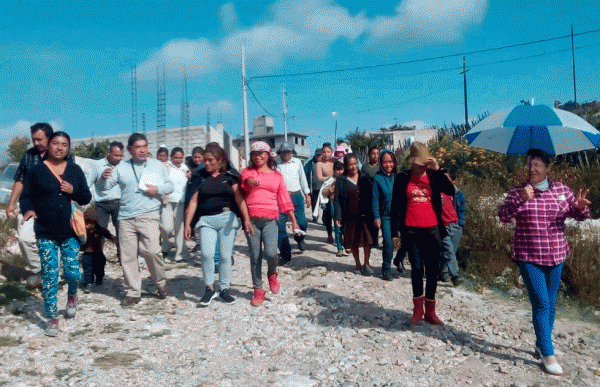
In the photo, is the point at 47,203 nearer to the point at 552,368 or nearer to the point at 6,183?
the point at 552,368

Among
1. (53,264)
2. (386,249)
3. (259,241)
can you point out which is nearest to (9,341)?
(53,264)


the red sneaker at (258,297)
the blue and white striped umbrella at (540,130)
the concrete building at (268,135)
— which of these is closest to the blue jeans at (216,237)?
the red sneaker at (258,297)

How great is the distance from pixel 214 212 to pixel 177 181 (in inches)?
107

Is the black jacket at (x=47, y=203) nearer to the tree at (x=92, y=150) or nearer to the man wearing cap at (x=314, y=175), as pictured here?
the man wearing cap at (x=314, y=175)

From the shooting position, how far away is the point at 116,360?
461 cm

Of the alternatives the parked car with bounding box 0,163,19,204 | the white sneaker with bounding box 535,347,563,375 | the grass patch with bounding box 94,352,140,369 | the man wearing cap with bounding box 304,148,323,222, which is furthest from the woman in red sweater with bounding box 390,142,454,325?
the parked car with bounding box 0,163,19,204

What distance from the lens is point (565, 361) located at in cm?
452

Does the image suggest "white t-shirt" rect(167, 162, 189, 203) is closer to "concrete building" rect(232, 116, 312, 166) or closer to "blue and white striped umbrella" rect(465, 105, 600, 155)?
"blue and white striped umbrella" rect(465, 105, 600, 155)

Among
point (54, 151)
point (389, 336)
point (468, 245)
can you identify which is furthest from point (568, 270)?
point (54, 151)

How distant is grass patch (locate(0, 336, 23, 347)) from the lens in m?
4.93

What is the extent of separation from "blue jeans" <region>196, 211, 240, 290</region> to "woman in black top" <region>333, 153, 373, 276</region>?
6.52ft

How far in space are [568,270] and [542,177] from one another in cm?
322

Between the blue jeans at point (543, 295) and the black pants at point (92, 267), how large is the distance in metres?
5.29

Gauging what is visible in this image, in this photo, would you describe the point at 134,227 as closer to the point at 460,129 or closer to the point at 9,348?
the point at 9,348
